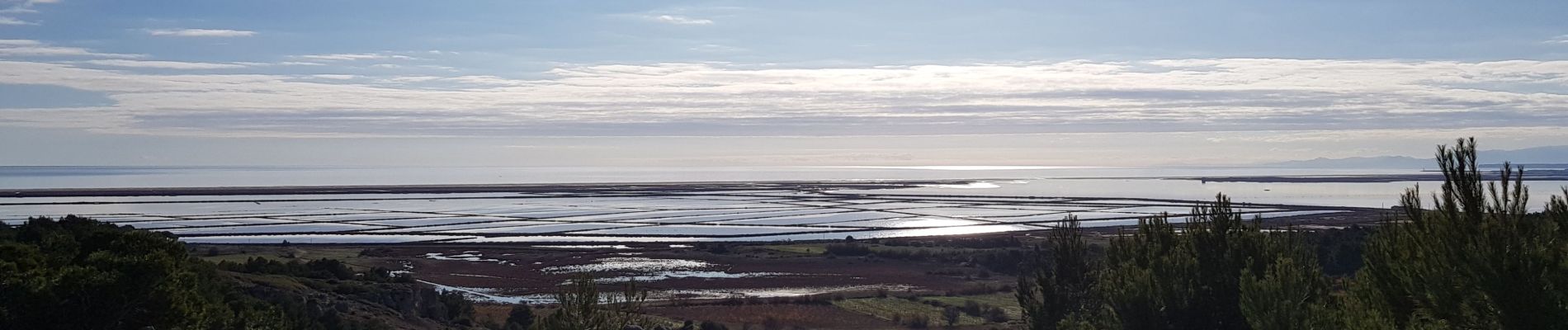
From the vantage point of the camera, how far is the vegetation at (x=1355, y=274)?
36.2 ft

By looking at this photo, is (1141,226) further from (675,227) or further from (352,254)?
(675,227)

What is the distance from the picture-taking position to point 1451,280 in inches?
452

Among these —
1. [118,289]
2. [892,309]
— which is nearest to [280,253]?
[892,309]

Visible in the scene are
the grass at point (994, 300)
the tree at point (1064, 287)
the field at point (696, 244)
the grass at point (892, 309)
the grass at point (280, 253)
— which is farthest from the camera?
the grass at point (280, 253)

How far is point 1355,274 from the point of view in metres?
18.2

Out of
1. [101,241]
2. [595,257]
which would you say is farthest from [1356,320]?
[595,257]

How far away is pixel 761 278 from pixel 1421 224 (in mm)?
42022

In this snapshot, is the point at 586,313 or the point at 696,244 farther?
the point at 696,244

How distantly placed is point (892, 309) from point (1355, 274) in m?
23.9

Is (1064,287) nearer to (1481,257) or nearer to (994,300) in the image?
(1481,257)

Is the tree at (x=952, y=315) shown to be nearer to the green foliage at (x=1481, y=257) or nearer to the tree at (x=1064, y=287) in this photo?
the tree at (x=1064, y=287)

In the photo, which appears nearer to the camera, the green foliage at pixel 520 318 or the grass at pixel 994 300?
the green foliage at pixel 520 318

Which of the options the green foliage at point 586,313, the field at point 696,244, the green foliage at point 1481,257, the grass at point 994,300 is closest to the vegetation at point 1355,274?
the green foliage at point 1481,257

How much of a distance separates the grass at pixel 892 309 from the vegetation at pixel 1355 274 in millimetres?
13461
